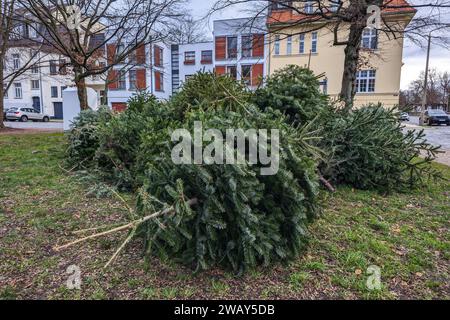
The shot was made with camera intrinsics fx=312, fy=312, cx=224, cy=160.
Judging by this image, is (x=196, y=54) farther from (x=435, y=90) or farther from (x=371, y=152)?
(x=435, y=90)

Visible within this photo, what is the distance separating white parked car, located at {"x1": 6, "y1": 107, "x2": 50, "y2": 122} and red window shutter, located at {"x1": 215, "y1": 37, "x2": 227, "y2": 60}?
16329 mm

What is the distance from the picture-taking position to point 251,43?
8.09 metres

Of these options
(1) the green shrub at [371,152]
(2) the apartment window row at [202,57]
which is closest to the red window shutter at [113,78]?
(2) the apartment window row at [202,57]

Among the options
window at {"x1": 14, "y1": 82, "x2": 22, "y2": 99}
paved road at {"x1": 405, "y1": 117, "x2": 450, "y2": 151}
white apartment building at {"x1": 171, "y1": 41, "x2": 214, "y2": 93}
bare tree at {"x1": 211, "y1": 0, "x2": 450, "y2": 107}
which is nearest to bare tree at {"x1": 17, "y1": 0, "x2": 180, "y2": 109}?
bare tree at {"x1": 211, "y1": 0, "x2": 450, "y2": 107}

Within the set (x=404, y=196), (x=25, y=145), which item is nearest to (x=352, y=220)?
(x=404, y=196)

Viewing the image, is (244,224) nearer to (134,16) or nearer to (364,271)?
(364,271)

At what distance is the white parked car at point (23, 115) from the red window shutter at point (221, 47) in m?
16.3

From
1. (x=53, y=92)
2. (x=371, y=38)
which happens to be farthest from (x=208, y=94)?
(x=53, y=92)

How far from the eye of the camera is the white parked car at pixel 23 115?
83.7 ft

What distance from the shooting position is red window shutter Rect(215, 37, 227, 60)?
86.4 ft

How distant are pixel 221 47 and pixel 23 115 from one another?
57.5 feet

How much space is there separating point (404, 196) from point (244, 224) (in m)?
3.30

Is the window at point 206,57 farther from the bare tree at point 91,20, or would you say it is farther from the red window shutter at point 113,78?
the bare tree at point 91,20
